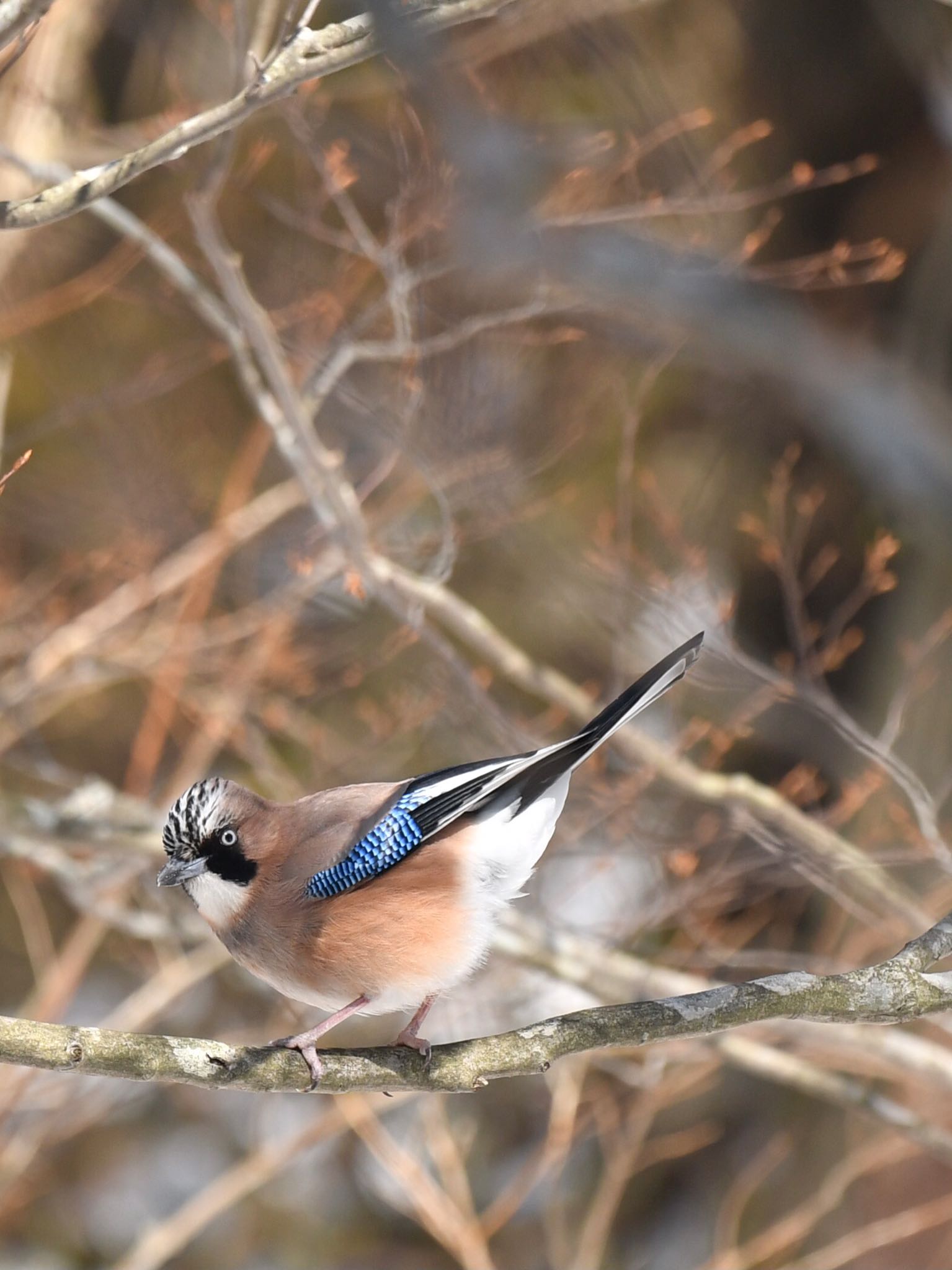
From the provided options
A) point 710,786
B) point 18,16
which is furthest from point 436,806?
point 710,786

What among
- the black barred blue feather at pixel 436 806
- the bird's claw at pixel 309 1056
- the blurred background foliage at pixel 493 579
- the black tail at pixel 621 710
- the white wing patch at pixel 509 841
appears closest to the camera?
the black tail at pixel 621 710

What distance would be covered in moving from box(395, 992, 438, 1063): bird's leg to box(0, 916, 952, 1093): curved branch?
0.03 meters

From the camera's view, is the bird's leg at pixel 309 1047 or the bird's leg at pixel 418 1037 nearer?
the bird's leg at pixel 309 1047

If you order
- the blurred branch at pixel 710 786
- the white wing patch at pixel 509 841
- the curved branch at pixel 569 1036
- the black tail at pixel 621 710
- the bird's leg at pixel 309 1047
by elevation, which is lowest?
the curved branch at pixel 569 1036

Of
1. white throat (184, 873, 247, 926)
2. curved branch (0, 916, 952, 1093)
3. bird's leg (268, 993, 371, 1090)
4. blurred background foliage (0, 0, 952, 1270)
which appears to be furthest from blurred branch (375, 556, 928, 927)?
bird's leg (268, 993, 371, 1090)

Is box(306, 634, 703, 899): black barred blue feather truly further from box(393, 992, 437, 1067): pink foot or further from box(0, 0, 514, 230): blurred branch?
box(0, 0, 514, 230): blurred branch

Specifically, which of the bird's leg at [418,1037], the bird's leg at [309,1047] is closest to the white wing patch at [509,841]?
the bird's leg at [418,1037]

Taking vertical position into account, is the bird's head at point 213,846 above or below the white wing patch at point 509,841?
above

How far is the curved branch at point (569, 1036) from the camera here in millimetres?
2793

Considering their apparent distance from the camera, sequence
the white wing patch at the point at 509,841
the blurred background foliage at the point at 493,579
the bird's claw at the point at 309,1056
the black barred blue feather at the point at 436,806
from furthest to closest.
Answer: the blurred background foliage at the point at 493,579 < the white wing patch at the point at 509,841 < the black barred blue feather at the point at 436,806 < the bird's claw at the point at 309,1056

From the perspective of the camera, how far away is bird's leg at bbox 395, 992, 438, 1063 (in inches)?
122

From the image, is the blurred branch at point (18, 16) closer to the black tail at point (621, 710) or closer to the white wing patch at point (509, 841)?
the black tail at point (621, 710)

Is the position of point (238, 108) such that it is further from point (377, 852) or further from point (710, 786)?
point (710, 786)

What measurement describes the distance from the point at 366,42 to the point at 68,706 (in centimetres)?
651
